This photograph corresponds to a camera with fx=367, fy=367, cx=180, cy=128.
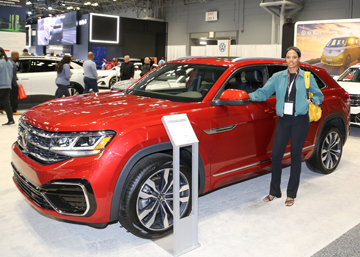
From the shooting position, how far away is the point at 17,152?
3289 mm

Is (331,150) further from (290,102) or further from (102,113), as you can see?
(102,113)

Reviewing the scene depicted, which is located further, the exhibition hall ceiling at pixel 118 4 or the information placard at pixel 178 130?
the exhibition hall ceiling at pixel 118 4

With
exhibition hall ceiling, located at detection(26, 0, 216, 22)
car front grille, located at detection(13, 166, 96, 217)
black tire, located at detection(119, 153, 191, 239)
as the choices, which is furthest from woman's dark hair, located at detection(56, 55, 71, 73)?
exhibition hall ceiling, located at detection(26, 0, 216, 22)

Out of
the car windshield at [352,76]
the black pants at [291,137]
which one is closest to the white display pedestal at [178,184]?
the black pants at [291,137]

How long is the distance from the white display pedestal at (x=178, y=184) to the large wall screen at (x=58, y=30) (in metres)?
27.3

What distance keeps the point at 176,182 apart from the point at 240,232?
3.15ft

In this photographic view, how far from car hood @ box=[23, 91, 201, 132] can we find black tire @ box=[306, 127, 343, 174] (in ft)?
7.20

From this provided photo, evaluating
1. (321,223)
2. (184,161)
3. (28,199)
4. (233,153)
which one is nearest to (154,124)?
(184,161)

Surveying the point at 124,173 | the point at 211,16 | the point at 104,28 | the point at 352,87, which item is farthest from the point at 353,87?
the point at 104,28

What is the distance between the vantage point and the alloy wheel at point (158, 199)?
2.96m

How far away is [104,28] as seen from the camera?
27188 mm

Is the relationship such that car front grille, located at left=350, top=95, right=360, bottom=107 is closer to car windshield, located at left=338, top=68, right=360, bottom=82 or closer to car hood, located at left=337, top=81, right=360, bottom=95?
car hood, located at left=337, top=81, right=360, bottom=95

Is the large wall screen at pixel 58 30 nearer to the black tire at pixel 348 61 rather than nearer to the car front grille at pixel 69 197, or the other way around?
the black tire at pixel 348 61

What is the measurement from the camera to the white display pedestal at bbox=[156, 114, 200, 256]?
274 cm
